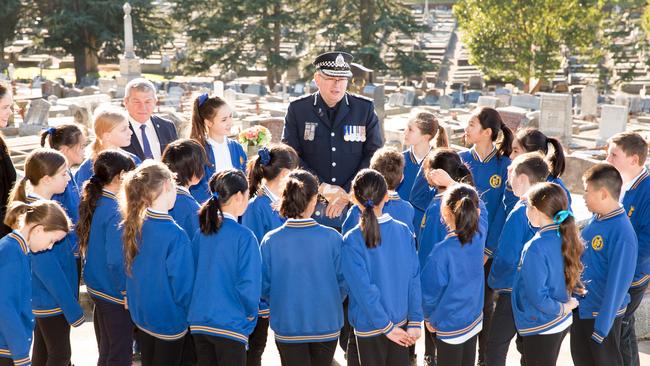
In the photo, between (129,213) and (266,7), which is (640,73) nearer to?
(266,7)

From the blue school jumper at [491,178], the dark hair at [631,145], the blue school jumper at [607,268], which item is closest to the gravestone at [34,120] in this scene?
the blue school jumper at [491,178]

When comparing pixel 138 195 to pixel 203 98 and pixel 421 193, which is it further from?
pixel 421 193

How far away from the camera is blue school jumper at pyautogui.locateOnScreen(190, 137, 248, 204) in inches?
222

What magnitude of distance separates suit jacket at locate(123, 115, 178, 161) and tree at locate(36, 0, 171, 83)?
35.8 m

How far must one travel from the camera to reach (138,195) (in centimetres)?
431

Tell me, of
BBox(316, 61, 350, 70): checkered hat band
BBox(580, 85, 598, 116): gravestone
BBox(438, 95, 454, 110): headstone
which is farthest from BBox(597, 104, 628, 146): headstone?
BBox(316, 61, 350, 70): checkered hat band

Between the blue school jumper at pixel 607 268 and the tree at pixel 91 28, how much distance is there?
38.5m

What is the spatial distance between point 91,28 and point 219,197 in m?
38.9

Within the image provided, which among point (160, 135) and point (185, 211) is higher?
point (160, 135)

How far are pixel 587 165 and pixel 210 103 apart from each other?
9.35 m

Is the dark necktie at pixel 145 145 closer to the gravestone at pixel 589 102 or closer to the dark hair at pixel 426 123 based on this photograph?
the dark hair at pixel 426 123

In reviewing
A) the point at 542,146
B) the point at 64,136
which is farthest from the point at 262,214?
the point at 542,146

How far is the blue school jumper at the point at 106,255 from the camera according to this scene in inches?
182

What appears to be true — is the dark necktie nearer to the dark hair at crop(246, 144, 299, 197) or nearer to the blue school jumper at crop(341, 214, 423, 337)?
the dark hair at crop(246, 144, 299, 197)
